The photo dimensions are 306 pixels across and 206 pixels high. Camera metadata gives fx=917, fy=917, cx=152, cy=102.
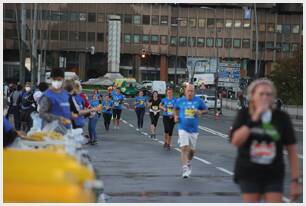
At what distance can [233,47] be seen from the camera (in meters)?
132

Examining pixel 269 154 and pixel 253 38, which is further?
pixel 253 38

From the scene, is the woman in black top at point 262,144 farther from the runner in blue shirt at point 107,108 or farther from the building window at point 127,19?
the building window at point 127,19

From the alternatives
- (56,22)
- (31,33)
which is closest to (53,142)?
(31,33)

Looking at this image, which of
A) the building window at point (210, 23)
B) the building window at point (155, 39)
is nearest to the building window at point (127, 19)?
the building window at point (155, 39)

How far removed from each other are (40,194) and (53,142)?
3.41 metres

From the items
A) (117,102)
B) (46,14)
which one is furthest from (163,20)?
(117,102)

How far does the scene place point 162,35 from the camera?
426 feet

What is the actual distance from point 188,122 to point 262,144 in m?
7.83

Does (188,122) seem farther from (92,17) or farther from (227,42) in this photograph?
(227,42)

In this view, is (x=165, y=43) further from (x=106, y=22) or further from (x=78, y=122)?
(x=78, y=122)

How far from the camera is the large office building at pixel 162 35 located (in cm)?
12625

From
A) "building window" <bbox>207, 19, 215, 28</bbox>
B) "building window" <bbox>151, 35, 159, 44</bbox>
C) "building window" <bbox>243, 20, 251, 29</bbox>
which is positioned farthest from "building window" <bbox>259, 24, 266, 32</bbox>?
"building window" <bbox>151, 35, 159, 44</bbox>

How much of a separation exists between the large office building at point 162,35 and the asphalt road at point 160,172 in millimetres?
101554

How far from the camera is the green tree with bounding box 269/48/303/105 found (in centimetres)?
5850
